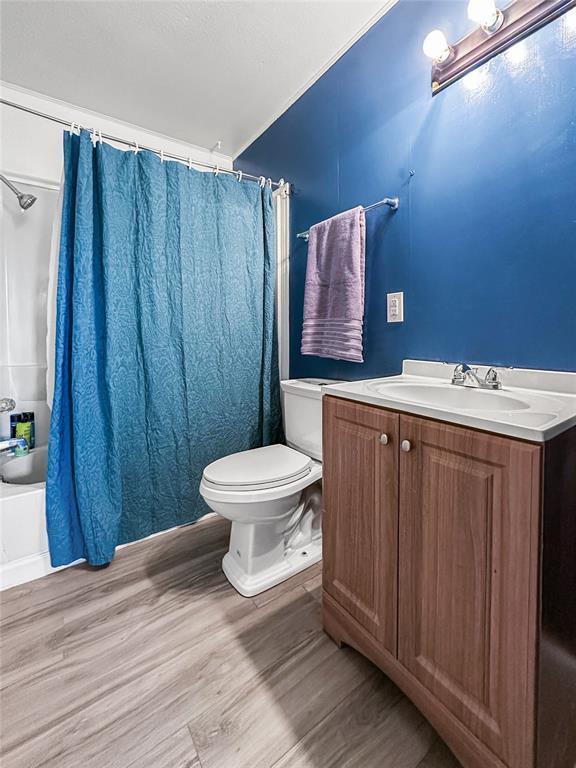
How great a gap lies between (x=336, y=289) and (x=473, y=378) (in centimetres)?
73

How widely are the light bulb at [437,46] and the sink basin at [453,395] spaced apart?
1.08 m

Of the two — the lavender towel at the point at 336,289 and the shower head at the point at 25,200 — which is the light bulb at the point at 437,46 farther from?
the shower head at the point at 25,200

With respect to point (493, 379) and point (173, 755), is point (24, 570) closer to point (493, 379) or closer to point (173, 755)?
point (173, 755)

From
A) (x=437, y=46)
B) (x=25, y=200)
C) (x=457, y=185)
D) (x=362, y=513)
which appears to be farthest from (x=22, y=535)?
(x=437, y=46)

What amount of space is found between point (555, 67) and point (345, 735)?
72.6 inches

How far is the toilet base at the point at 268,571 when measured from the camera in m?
1.40

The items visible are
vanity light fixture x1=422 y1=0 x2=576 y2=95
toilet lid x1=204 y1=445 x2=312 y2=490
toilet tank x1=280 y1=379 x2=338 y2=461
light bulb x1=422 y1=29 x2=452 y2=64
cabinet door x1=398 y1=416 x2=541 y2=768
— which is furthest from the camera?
toilet tank x1=280 y1=379 x2=338 y2=461

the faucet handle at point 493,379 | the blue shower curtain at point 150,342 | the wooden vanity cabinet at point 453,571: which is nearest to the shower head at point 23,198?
the blue shower curtain at point 150,342

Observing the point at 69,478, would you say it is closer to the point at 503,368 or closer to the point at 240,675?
the point at 240,675

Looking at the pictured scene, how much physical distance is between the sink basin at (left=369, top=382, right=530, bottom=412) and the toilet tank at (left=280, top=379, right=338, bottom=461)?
1.44ft

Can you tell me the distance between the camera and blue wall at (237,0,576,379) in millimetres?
985

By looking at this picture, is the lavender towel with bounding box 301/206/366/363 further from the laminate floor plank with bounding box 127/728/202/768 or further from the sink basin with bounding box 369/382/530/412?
the laminate floor plank with bounding box 127/728/202/768

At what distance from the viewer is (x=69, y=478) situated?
1520 mm

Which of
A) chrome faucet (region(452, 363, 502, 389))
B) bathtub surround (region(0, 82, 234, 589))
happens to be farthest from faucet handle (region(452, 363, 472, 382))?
bathtub surround (region(0, 82, 234, 589))
